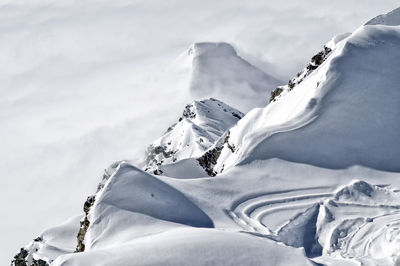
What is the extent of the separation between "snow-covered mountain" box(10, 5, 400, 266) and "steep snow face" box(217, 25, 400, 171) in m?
0.08

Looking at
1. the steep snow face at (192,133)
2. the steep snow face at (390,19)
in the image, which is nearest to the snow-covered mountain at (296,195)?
the steep snow face at (390,19)

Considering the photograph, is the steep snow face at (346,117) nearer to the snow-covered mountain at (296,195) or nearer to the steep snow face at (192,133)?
the snow-covered mountain at (296,195)

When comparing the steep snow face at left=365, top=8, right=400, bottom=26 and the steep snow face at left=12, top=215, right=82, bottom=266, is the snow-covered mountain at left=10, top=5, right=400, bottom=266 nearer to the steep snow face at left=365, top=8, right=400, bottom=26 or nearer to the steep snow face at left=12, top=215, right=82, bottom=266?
the steep snow face at left=365, top=8, right=400, bottom=26

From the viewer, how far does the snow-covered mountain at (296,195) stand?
3825 cm

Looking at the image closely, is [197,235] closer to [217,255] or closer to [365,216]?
[217,255]

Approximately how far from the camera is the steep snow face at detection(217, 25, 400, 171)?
52.2m

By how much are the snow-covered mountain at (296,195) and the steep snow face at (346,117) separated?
8cm

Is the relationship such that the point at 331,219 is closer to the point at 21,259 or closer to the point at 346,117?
the point at 346,117

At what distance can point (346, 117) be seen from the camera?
180 ft

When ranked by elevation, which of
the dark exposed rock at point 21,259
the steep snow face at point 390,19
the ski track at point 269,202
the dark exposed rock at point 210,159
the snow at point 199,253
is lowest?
the dark exposed rock at point 21,259

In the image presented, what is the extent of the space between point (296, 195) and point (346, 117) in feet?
32.1

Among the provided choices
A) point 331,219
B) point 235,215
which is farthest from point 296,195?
point 235,215

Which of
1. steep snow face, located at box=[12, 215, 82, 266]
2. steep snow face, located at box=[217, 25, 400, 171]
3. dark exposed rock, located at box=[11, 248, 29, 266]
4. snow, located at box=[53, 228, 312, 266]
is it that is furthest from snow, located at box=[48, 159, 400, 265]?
dark exposed rock, located at box=[11, 248, 29, 266]

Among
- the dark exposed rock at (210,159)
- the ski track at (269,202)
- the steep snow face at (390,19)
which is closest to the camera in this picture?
the ski track at (269,202)
